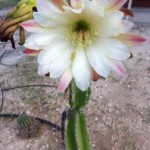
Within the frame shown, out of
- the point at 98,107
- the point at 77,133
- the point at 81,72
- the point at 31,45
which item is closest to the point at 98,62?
the point at 81,72

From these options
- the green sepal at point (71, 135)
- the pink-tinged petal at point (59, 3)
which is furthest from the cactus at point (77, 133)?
the pink-tinged petal at point (59, 3)

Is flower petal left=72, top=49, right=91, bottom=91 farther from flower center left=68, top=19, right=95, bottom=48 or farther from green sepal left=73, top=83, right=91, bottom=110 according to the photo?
green sepal left=73, top=83, right=91, bottom=110

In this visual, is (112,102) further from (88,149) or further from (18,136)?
(88,149)

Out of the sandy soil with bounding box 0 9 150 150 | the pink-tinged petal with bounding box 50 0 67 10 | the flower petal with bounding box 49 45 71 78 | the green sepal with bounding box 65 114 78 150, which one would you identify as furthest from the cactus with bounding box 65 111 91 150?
the sandy soil with bounding box 0 9 150 150

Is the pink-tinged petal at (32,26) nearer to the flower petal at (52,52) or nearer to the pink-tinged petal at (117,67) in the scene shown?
the flower petal at (52,52)

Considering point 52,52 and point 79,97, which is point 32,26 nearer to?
point 52,52

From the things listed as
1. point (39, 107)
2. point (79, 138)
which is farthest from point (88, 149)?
point (39, 107)
